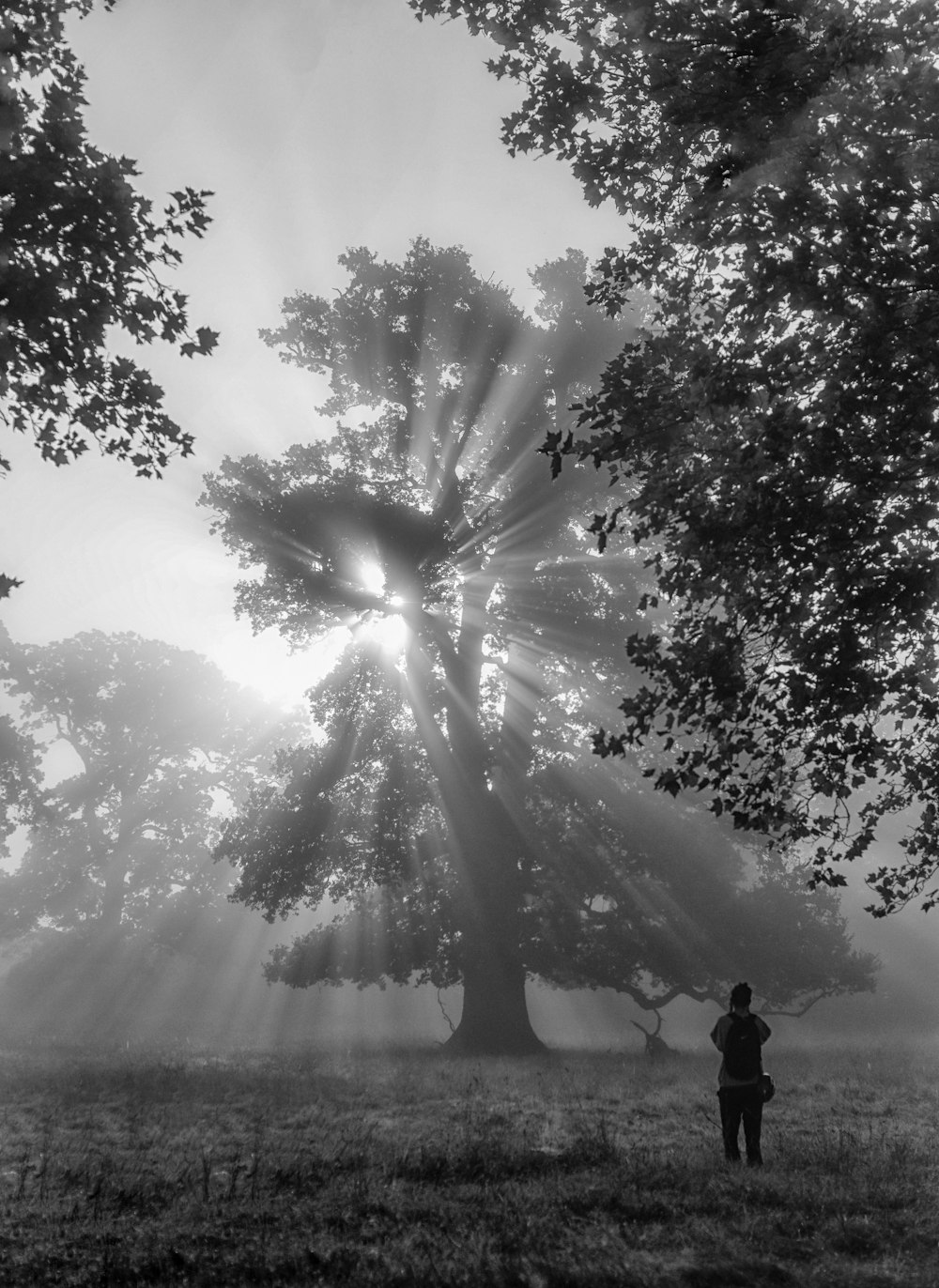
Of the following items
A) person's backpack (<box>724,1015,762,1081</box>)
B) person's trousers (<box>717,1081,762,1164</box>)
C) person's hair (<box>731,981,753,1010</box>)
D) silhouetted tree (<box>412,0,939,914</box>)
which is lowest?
person's trousers (<box>717,1081,762,1164</box>)

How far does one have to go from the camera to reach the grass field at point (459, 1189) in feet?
18.6

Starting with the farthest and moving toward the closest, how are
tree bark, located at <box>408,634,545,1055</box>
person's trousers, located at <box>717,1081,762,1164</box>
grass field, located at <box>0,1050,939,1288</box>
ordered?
tree bark, located at <box>408,634,545,1055</box> < person's trousers, located at <box>717,1081,762,1164</box> < grass field, located at <box>0,1050,939,1288</box>

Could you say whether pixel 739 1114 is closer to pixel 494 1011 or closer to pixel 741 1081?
pixel 741 1081

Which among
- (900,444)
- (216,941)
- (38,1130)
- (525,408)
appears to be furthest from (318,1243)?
(216,941)

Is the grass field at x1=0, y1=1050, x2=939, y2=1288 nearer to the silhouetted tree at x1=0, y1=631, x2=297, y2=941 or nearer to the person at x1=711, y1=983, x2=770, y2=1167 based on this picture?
the person at x1=711, y1=983, x2=770, y2=1167

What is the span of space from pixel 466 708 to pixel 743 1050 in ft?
52.0

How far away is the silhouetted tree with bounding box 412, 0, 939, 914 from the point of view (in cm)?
716

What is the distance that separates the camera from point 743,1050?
978 centimetres

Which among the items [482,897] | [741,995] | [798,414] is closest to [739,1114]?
[741,995]

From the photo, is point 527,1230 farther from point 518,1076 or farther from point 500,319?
point 500,319

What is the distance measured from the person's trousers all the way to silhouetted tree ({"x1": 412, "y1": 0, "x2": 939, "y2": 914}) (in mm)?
2708

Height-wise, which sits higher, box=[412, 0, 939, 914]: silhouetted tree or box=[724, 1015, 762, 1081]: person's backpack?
box=[412, 0, 939, 914]: silhouetted tree

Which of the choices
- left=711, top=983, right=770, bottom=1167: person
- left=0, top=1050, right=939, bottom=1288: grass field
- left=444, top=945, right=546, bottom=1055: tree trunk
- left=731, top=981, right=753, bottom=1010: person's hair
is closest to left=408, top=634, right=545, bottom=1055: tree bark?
left=444, top=945, right=546, bottom=1055: tree trunk

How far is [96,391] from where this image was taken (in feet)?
30.2
